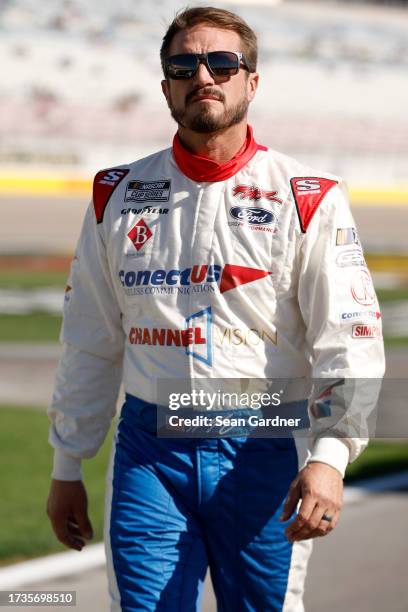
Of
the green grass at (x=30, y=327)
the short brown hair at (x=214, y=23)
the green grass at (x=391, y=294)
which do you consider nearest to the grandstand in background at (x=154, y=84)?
the green grass at (x=391, y=294)

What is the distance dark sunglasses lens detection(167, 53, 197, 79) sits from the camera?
121 inches

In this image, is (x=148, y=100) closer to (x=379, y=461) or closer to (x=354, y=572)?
(x=379, y=461)

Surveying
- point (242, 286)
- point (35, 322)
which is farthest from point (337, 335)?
point (35, 322)

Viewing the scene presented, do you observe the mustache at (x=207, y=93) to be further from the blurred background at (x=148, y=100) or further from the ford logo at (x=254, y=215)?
the blurred background at (x=148, y=100)

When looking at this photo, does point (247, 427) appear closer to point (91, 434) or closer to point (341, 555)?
point (91, 434)

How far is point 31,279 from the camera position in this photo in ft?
54.8

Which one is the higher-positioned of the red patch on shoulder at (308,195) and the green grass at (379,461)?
the green grass at (379,461)

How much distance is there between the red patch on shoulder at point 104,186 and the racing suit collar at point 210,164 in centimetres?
19

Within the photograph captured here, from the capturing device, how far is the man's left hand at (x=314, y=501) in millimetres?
2694

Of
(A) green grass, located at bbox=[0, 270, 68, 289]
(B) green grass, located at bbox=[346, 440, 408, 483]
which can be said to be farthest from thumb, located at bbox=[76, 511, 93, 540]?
(A) green grass, located at bbox=[0, 270, 68, 289]

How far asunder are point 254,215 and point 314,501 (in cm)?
75

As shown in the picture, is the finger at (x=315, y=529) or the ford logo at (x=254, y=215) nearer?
the finger at (x=315, y=529)

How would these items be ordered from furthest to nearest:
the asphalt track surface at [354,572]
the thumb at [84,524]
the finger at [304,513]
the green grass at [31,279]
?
the green grass at [31,279] < the asphalt track surface at [354,572] < the thumb at [84,524] < the finger at [304,513]

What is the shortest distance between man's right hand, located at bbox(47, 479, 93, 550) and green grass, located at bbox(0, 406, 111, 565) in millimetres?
2018
